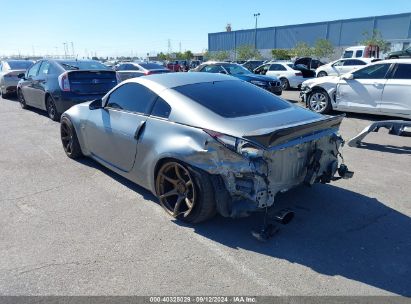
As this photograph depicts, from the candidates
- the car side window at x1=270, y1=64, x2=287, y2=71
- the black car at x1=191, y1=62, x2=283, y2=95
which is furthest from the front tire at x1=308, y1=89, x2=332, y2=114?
the car side window at x1=270, y1=64, x2=287, y2=71

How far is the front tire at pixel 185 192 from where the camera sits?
3.27 m

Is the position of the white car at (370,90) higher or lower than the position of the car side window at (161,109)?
lower

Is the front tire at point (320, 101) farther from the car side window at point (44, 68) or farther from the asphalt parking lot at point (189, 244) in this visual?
the car side window at point (44, 68)

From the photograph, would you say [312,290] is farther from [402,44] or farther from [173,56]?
[173,56]

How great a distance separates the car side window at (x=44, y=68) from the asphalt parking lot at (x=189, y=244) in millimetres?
5096

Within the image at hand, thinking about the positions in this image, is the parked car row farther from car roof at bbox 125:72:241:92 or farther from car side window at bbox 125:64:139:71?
car roof at bbox 125:72:241:92

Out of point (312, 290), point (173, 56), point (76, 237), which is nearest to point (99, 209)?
point (76, 237)

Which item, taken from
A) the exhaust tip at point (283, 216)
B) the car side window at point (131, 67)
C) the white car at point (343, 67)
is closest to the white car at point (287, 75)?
the white car at point (343, 67)

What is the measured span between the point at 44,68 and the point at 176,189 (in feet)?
25.4

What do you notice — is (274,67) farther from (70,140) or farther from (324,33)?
(324,33)

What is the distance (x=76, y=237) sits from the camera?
11.2 ft

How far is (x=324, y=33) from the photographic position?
65688 mm

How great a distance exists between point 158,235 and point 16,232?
1.49 metres

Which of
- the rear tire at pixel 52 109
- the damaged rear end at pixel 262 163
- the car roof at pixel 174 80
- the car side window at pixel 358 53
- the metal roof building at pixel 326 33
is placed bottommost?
the rear tire at pixel 52 109
